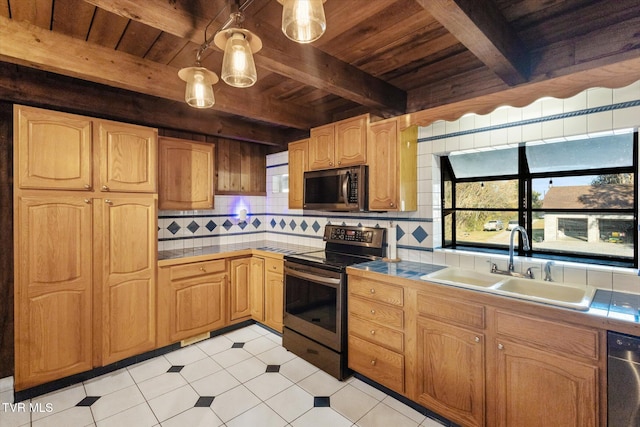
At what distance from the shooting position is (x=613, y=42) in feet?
5.35

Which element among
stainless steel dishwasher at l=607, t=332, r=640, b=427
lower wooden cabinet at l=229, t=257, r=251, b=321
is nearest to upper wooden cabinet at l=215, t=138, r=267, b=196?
lower wooden cabinet at l=229, t=257, r=251, b=321

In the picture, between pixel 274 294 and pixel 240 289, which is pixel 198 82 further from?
pixel 240 289

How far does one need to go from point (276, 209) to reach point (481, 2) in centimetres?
310

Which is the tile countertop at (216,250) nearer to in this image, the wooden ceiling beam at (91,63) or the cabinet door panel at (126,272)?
the cabinet door panel at (126,272)

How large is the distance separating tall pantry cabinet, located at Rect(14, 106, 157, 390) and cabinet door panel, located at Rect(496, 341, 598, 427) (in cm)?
272

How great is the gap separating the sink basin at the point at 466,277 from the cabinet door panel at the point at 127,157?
2430 millimetres

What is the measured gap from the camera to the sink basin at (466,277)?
214 cm

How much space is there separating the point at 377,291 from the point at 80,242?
2298mm

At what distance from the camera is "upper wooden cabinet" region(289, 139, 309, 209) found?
10.5 ft

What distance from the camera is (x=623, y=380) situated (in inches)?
52.5

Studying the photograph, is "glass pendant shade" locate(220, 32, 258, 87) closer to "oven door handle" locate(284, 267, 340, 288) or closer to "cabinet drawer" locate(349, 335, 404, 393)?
"oven door handle" locate(284, 267, 340, 288)

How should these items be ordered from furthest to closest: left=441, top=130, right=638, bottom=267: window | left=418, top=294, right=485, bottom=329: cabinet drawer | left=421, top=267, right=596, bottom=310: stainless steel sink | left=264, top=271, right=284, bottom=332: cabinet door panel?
left=264, top=271, right=284, bottom=332: cabinet door panel
left=441, top=130, right=638, bottom=267: window
left=418, top=294, right=485, bottom=329: cabinet drawer
left=421, top=267, right=596, bottom=310: stainless steel sink

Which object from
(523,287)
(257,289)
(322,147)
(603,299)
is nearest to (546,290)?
(523,287)

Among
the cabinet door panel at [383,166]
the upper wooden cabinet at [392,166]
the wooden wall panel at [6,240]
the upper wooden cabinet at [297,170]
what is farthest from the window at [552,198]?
the wooden wall panel at [6,240]
